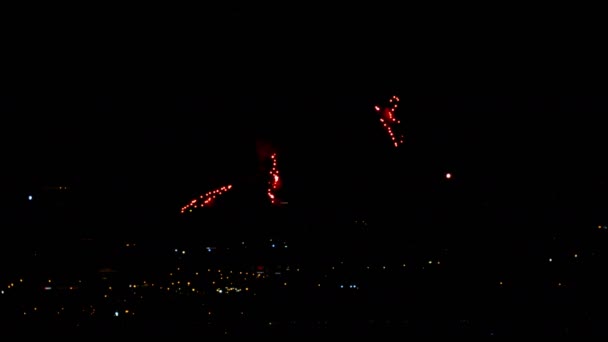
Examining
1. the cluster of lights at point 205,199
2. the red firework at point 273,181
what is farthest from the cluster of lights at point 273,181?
the cluster of lights at point 205,199

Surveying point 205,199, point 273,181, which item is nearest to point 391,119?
point 273,181

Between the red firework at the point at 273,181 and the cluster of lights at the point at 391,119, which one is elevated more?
the cluster of lights at the point at 391,119

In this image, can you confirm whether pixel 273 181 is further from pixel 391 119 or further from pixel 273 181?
pixel 391 119

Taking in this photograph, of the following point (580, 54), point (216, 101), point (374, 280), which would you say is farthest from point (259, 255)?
point (580, 54)

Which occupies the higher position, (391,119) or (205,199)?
(391,119)

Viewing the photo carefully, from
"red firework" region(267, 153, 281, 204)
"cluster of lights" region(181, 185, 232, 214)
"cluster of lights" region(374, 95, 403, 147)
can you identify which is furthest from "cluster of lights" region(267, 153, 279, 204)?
"cluster of lights" region(374, 95, 403, 147)

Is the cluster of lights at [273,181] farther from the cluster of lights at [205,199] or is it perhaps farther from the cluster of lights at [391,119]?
the cluster of lights at [391,119]
